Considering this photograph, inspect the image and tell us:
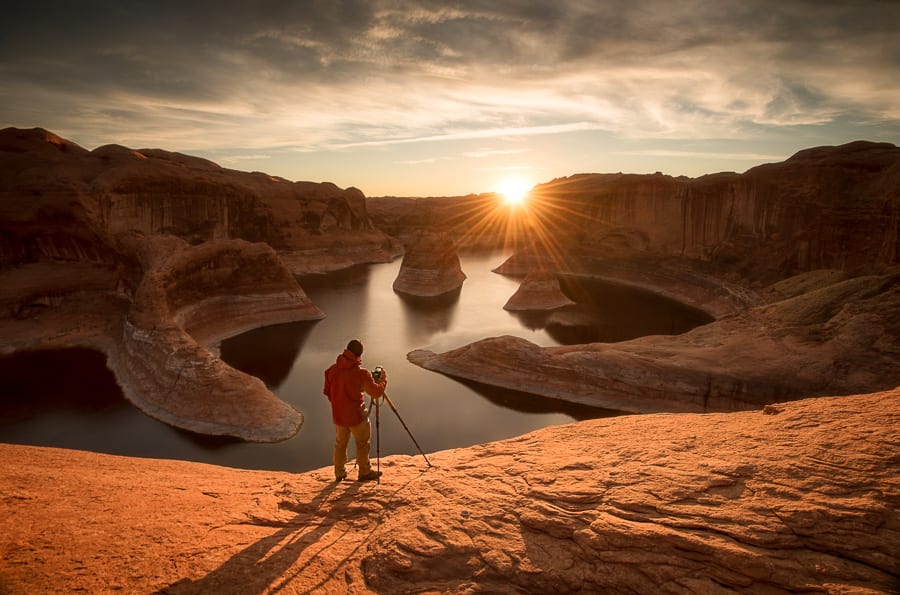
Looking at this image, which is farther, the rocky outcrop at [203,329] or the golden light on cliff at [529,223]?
the golden light on cliff at [529,223]

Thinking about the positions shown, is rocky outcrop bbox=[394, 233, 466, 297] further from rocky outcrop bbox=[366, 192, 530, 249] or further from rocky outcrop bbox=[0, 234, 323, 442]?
rocky outcrop bbox=[366, 192, 530, 249]

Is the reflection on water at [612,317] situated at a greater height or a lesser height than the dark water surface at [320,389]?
greater

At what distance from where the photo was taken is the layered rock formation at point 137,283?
18.2 metres

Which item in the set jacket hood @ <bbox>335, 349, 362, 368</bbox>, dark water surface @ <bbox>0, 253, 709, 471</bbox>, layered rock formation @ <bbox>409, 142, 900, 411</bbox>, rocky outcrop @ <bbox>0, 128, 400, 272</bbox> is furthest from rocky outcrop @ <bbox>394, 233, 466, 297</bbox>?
jacket hood @ <bbox>335, 349, 362, 368</bbox>

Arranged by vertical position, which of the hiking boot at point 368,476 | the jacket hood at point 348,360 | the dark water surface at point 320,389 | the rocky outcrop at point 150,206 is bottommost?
the dark water surface at point 320,389

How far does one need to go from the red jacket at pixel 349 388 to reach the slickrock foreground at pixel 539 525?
3.42 ft

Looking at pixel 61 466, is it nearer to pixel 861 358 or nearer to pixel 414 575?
pixel 414 575

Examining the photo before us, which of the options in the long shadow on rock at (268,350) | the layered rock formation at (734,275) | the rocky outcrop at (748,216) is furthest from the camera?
the rocky outcrop at (748,216)

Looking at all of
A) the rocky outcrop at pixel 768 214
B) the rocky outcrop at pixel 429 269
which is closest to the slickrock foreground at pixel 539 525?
the rocky outcrop at pixel 768 214

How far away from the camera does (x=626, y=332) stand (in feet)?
105

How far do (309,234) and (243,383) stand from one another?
43535 mm

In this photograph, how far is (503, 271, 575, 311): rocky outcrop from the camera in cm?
3716

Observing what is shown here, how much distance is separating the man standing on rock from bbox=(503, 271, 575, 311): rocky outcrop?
30406 mm

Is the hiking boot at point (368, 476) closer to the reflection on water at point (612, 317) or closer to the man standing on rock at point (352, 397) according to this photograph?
the man standing on rock at point (352, 397)
